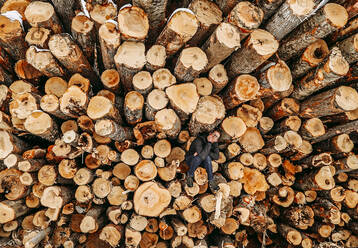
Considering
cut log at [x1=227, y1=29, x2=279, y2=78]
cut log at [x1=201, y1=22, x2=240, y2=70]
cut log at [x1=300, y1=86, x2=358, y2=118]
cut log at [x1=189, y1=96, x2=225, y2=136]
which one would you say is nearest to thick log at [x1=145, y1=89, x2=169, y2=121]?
cut log at [x1=189, y1=96, x2=225, y2=136]

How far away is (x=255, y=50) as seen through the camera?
281cm

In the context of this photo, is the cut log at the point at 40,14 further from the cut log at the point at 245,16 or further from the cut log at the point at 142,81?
the cut log at the point at 245,16

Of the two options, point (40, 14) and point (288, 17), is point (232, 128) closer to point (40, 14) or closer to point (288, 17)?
point (288, 17)

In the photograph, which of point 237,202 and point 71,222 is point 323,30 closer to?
point 237,202

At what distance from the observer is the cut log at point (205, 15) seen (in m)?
2.94

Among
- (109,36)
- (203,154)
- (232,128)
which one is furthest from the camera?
(232,128)

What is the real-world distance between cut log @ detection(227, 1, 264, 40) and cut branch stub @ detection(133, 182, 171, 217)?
2231 millimetres

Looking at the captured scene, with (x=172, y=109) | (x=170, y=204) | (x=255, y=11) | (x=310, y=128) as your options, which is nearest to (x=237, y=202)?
(x=170, y=204)

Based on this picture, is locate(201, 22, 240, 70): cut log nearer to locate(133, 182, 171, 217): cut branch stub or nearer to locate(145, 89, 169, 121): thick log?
locate(145, 89, 169, 121): thick log

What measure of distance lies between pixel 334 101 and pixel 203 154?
1.86m

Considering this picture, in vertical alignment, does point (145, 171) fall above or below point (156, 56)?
below

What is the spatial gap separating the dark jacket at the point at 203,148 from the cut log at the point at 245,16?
150 cm

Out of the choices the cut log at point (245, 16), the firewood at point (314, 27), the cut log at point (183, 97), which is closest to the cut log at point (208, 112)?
the cut log at point (183, 97)

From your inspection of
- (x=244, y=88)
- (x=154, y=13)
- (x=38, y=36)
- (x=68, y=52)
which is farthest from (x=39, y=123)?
(x=244, y=88)
